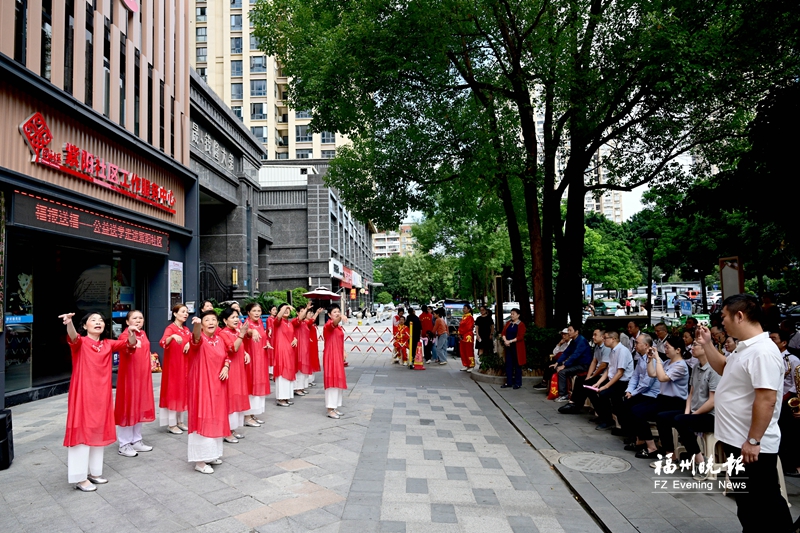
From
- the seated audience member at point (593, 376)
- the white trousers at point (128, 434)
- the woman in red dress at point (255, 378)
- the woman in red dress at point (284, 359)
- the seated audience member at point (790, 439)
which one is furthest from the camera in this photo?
the woman in red dress at point (284, 359)

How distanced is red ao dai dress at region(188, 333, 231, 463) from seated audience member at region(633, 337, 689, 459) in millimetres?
4691

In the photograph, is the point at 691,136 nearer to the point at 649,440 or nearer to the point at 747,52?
the point at 747,52

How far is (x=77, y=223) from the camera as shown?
1005cm

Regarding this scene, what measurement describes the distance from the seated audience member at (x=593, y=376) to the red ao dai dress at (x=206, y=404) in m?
5.19

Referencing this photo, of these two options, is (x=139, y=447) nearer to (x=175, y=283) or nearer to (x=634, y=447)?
(x=634, y=447)

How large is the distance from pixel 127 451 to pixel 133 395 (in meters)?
0.66

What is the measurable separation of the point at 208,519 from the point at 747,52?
35.3ft

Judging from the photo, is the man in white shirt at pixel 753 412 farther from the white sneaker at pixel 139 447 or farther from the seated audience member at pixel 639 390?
the white sneaker at pixel 139 447

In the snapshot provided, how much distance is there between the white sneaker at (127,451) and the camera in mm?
6156

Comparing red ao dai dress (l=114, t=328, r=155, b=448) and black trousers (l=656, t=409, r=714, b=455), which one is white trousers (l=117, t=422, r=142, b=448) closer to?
red ao dai dress (l=114, t=328, r=155, b=448)

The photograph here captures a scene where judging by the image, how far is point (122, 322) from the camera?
43.1 feet

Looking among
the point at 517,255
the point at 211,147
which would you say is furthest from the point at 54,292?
the point at 517,255

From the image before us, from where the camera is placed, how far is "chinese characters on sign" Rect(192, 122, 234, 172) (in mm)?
17000

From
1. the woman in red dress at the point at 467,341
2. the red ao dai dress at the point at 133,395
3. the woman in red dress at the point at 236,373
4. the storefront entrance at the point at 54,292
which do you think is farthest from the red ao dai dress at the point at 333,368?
the woman in red dress at the point at 467,341
